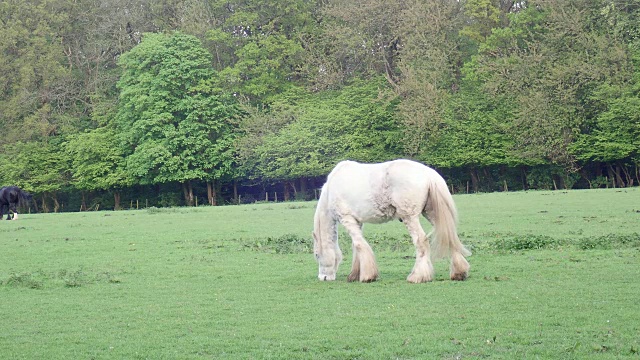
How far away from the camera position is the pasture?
10.0m

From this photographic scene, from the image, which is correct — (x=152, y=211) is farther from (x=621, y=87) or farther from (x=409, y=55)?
(x=621, y=87)

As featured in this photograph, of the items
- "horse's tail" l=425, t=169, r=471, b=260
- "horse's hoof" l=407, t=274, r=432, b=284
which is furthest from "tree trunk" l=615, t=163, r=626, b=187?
"horse's hoof" l=407, t=274, r=432, b=284

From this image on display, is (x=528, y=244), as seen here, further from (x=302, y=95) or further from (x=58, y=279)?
(x=302, y=95)

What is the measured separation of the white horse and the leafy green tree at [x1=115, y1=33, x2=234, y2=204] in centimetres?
5083

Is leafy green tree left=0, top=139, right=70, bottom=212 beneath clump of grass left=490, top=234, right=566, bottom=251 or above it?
above

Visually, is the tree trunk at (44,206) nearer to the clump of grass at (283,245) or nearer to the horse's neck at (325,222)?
the clump of grass at (283,245)

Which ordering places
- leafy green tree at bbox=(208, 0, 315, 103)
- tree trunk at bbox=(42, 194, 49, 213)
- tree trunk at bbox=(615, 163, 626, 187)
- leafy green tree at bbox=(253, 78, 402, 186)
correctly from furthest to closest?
tree trunk at bbox=(42, 194, 49, 213) → leafy green tree at bbox=(208, 0, 315, 103) → leafy green tree at bbox=(253, 78, 402, 186) → tree trunk at bbox=(615, 163, 626, 187)

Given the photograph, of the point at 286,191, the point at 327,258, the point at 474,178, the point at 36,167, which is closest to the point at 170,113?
the point at 286,191

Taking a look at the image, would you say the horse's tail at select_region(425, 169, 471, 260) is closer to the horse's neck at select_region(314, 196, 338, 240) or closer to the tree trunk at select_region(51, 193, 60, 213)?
the horse's neck at select_region(314, 196, 338, 240)

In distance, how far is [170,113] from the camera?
67688 millimetres

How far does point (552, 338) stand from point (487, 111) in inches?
2285

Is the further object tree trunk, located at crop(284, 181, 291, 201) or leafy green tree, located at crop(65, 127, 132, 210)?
tree trunk, located at crop(284, 181, 291, 201)

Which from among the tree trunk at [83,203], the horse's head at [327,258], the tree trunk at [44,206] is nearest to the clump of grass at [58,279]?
the horse's head at [327,258]

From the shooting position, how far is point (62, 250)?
24.3m
